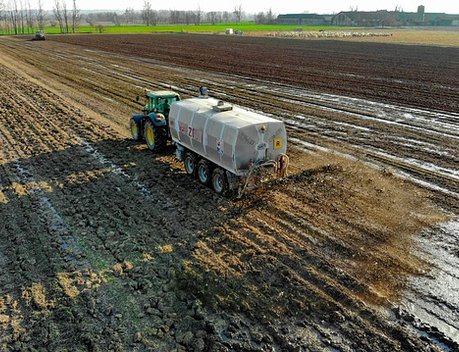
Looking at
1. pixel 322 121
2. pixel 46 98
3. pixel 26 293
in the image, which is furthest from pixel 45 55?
pixel 26 293

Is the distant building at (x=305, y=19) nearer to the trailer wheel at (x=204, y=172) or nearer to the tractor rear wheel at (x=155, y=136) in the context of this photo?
the tractor rear wheel at (x=155, y=136)

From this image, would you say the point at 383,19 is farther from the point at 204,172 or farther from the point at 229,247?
the point at 229,247

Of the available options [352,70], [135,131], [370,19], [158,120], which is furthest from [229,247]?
[370,19]

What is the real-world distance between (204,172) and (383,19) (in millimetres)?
160533

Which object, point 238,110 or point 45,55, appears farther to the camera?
point 45,55

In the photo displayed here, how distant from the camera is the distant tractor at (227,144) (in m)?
11.3

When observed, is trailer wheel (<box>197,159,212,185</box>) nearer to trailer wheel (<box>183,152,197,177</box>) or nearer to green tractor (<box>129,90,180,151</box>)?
trailer wheel (<box>183,152,197,177</box>)

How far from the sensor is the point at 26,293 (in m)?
8.30

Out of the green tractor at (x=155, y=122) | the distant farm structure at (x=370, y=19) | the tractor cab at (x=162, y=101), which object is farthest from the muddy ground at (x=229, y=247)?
the distant farm structure at (x=370, y=19)

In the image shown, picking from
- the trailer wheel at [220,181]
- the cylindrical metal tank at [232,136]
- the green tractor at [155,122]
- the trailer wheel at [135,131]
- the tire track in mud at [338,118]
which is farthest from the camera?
the trailer wheel at [135,131]

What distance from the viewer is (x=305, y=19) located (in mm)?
169875

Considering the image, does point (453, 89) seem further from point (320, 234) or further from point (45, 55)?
point (45, 55)

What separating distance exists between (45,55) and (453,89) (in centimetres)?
4105

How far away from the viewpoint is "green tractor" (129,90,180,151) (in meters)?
15.3
